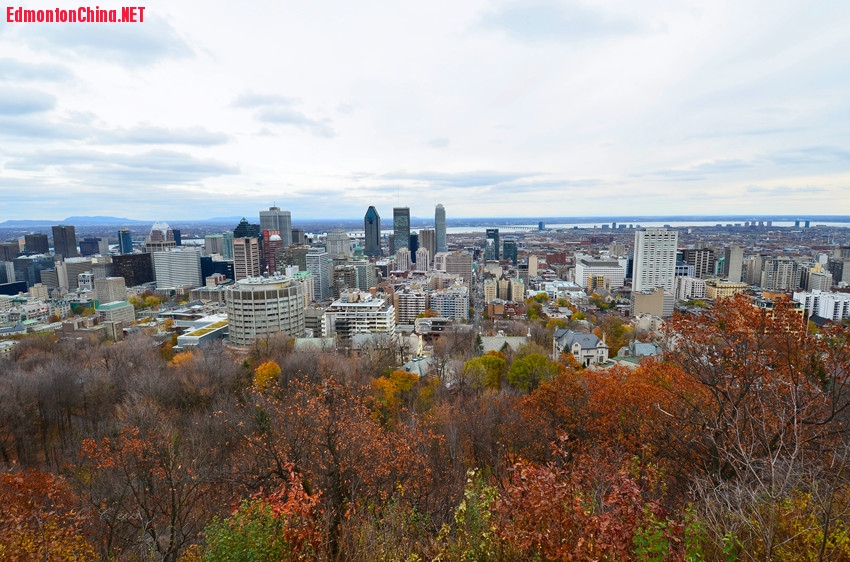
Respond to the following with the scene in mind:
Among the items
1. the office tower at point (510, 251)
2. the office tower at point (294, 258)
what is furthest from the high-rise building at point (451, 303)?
the office tower at point (510, 251)

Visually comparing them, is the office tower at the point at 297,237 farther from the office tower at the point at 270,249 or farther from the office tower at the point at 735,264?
the office tower at the point at 735,264

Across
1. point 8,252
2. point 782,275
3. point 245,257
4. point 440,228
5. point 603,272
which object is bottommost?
point 603,272

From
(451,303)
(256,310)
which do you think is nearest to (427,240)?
(451,303)

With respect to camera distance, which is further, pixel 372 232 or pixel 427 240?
pixel 372 232

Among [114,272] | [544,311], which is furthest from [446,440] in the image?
[114,272]

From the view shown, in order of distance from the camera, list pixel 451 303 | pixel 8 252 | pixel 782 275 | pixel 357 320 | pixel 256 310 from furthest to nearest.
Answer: pixel 8 252 < pixel 782 275 < pixel 451 303 < pixel 357 320 < pixel 256 310

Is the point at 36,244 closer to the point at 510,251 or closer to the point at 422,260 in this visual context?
the point at 422,260

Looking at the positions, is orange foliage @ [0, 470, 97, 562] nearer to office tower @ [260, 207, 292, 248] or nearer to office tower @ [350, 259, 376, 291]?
office tower @ [350, 259, 376, 291]
